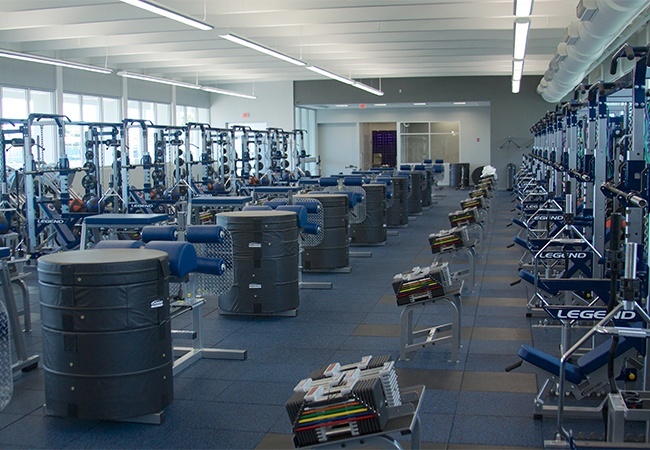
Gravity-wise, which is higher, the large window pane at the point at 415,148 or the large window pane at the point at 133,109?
the large window pane at the point at 133,109

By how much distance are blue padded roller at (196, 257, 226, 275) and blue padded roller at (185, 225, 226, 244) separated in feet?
0.72

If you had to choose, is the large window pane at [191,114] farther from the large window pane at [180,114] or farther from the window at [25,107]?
the window at [25,107]

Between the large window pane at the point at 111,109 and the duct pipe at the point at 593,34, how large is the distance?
37.8 feet

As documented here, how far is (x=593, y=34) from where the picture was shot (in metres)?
9.55

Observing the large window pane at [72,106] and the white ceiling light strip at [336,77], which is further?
the large window pane at [72,106]

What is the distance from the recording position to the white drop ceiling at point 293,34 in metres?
12.1

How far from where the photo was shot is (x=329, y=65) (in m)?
20.7

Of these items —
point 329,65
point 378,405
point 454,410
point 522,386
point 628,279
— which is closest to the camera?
point 378,405

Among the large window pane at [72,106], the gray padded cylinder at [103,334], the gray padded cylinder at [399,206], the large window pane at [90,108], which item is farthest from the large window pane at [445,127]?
the gray padded cylinder at [103,334]

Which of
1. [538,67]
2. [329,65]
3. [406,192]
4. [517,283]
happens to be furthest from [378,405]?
[538,67]

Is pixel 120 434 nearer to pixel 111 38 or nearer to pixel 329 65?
pixel 111 38

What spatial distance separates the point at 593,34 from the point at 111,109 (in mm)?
14118

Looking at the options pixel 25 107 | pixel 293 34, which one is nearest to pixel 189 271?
pixel 293 34

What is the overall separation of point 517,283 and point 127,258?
537cm
